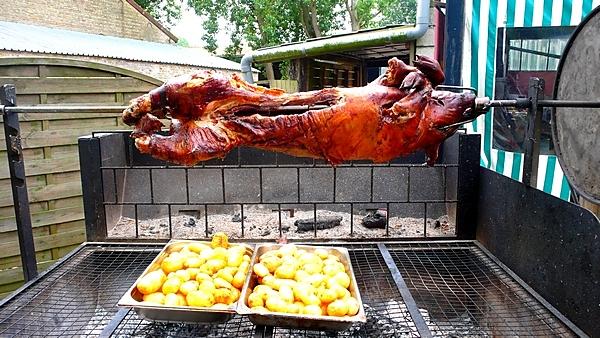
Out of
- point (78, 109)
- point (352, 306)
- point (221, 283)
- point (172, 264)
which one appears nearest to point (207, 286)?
point (221, 283)

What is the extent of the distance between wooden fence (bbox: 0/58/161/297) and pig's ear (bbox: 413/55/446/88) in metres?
3.17

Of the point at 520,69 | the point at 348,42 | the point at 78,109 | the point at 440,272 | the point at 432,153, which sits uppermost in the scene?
the point at 348,42

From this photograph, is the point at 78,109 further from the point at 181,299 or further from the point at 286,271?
the point at 286,271

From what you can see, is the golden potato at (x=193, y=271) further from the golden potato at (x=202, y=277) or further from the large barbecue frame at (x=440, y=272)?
the large barbecue frame at (x=440, y=272)

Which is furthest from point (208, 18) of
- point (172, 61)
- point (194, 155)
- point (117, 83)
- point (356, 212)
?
point (194, 155)

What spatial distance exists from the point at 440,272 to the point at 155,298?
1588 mm

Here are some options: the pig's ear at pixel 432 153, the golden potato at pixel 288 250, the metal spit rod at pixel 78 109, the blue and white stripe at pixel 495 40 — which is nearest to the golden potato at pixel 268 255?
the golden potato at pixel 288 250

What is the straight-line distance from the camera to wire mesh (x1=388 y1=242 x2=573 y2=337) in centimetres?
202

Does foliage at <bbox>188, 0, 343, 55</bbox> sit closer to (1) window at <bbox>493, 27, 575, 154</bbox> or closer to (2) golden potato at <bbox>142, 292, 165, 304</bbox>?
(1) window at <bbox>493, 27, 575, 154</bbox>

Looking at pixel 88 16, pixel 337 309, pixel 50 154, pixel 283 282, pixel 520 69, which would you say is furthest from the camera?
pixel 88 16

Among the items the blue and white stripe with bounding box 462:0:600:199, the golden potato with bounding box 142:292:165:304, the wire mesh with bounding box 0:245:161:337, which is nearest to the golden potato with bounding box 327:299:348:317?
the golden potato with bounding box 142:292:165:304

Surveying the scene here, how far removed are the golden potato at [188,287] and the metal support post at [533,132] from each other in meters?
1.71

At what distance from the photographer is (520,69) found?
4.23 metres

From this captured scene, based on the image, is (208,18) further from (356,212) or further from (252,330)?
(252,330)
